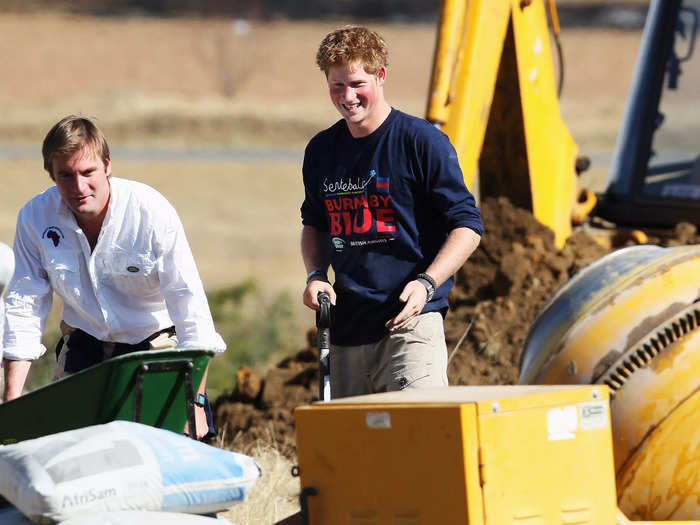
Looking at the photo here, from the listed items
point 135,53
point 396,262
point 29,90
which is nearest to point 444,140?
point 396,262

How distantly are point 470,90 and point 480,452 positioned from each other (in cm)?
392

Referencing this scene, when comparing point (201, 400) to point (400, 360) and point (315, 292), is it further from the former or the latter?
point (400, 360)

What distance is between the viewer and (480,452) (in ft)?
10.6

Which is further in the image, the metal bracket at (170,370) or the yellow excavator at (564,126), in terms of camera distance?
the yellow excavator at (564,126)

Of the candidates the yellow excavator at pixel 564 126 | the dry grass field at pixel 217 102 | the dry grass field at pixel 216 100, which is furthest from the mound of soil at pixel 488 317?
the dry grass field at pixel 216 100

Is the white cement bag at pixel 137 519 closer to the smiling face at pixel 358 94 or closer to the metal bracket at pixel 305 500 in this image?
the metal bracket at pixel 305 500

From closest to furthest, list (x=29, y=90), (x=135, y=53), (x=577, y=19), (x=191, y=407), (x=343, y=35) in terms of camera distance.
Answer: (x=191, y=407) → (x=343, y=35) → (x=29, y=90) → (x=135, y=53) → (x=577, y=19)

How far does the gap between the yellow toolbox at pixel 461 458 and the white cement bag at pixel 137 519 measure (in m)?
0.32

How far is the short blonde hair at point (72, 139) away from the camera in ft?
13.1

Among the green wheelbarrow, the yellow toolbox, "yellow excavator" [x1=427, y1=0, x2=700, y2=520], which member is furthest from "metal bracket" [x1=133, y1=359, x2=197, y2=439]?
"yellow excavator" [x1=427, y1=0, x2=700, y2=520]

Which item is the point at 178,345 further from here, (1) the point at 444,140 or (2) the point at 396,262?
(1) the point at 444,140

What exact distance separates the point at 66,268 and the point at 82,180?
1.35ft

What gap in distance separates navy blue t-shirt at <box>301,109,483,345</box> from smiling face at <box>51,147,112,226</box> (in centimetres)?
69

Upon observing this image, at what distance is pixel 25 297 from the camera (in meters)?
4.40
